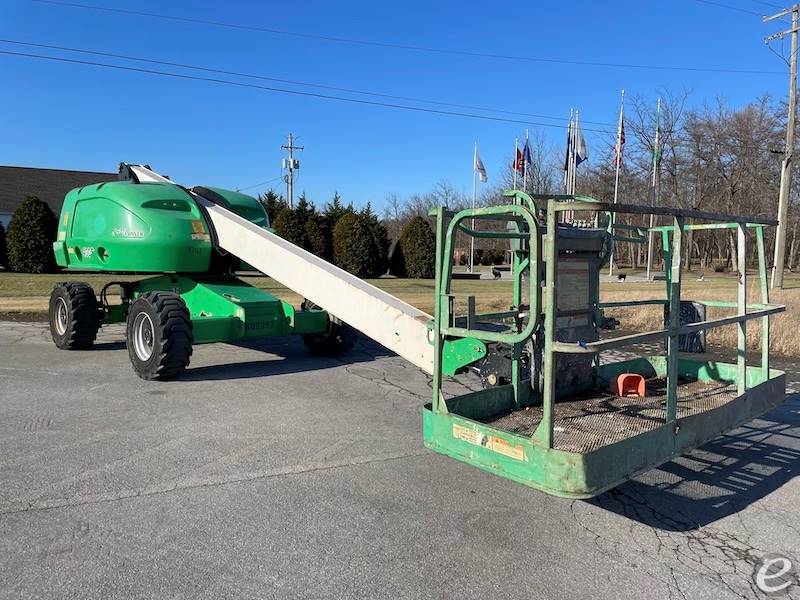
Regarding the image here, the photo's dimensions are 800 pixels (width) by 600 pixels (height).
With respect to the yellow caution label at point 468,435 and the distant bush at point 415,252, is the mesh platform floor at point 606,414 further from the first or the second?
the distant bush at point 415,252

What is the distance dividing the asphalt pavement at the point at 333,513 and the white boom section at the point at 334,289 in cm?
87

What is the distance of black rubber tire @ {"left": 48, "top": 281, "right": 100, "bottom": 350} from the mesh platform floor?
7.22m

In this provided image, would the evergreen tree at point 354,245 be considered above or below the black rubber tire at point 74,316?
above

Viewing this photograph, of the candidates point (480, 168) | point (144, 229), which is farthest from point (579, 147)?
point (144, 229)

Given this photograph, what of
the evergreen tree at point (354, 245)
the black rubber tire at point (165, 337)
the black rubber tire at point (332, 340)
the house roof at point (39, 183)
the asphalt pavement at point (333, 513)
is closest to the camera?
the asphalt pavement at point (333, 513)

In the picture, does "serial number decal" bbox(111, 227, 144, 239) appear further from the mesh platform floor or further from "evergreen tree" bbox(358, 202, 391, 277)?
"evergreen tree" bbox(358, 202, 391, 277)

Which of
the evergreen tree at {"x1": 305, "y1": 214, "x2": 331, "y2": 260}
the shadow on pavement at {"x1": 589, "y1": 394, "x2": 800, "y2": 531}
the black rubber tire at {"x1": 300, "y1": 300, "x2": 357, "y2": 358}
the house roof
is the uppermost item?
the house roof

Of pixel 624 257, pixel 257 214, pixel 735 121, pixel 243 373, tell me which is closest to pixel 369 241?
pixel 257 214

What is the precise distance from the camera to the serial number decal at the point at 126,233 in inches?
331

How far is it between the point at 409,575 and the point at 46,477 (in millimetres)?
2787

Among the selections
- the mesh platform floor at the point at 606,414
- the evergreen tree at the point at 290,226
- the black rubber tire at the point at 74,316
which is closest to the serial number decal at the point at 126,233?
the black rubber tire at the point at 74,316

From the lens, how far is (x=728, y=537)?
3.76m

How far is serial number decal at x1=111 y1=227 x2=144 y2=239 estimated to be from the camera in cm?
841

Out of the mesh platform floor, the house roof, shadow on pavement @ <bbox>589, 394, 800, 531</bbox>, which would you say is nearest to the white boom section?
the mesh platform floor
